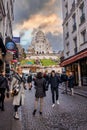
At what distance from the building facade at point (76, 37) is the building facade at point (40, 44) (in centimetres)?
12969

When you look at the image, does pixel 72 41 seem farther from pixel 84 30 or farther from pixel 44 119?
pixel 44 119

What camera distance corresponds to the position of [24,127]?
7.73m

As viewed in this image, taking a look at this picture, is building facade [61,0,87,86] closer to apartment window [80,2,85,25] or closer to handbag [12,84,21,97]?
apartment window [80,2,85,25]

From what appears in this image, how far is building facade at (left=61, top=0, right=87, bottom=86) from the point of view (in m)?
26.5

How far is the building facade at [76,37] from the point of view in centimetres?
2655

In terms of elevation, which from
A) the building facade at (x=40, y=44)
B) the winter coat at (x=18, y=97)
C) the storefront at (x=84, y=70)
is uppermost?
the building facade at (x=40, y=44)

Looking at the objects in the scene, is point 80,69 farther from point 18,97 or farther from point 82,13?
point 18,97

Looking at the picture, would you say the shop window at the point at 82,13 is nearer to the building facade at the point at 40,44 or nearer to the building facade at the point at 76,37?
the building facade at the point at 76,37

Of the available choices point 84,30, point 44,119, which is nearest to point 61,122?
point 44,119

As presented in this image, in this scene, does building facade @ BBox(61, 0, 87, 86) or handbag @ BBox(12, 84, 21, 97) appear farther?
building facade @ BBox(61, 0, 87, 86)

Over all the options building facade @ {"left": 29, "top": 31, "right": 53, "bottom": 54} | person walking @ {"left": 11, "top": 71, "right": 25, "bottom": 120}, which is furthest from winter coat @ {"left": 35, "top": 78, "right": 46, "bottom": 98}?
building facade @ {"left": 29, "top": 31, "right": 53, "bottom": 54}

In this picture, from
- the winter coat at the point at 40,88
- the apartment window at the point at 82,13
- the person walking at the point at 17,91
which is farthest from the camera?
the apartment window at the point at 82,13

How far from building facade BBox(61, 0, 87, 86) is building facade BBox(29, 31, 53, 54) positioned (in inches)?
5106

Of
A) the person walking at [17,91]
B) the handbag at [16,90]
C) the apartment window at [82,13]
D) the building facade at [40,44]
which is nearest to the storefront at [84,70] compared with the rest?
the apartment window at [82,13]
